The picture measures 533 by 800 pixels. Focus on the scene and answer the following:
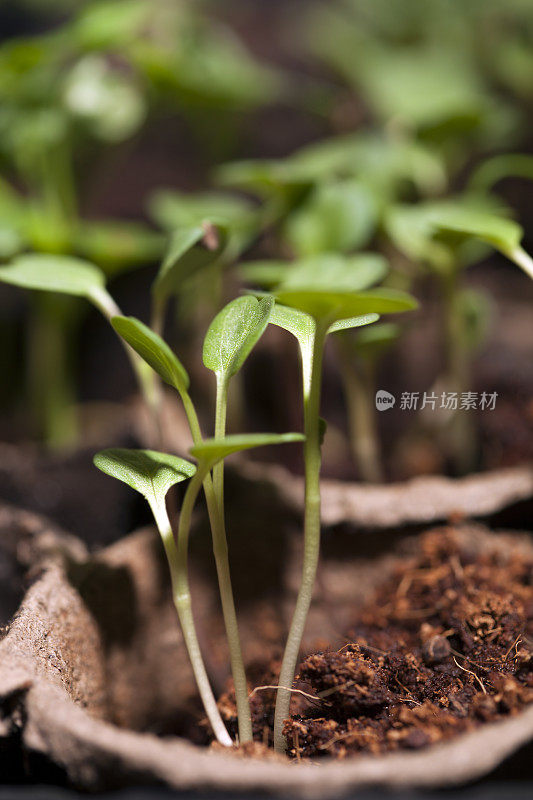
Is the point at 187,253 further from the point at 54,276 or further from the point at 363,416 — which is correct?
the point at 363,416

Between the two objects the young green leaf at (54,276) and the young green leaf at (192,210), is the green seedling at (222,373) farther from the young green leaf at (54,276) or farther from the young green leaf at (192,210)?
the young green leaf at (192,210)

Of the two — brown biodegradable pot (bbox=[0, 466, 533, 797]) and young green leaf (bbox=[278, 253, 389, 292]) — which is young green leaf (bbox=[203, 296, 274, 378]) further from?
brown biodegradable pot (bbox=[0, 466, 533, 797])

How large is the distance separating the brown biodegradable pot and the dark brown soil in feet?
0.14

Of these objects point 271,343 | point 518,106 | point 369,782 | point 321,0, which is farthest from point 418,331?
point 321,0

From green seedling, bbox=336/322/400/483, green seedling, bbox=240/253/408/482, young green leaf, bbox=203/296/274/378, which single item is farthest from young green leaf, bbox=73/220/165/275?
young green leaf, bbox=203/296/274/378

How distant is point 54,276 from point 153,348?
258 millimetres

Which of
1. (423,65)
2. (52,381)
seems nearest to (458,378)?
(52,381)

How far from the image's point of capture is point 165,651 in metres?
0.81

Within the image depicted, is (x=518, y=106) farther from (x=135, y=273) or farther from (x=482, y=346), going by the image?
(x=135, y=273)

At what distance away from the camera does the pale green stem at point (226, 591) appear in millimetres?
612

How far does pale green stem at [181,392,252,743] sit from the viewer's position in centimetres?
61

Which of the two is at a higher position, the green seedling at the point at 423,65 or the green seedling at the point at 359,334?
the green seedling at the point at 423,65

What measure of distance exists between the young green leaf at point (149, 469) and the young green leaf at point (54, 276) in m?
0.23

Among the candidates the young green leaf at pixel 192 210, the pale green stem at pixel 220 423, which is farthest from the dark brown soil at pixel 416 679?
Answer: the young green leaf at pixel 192 210
